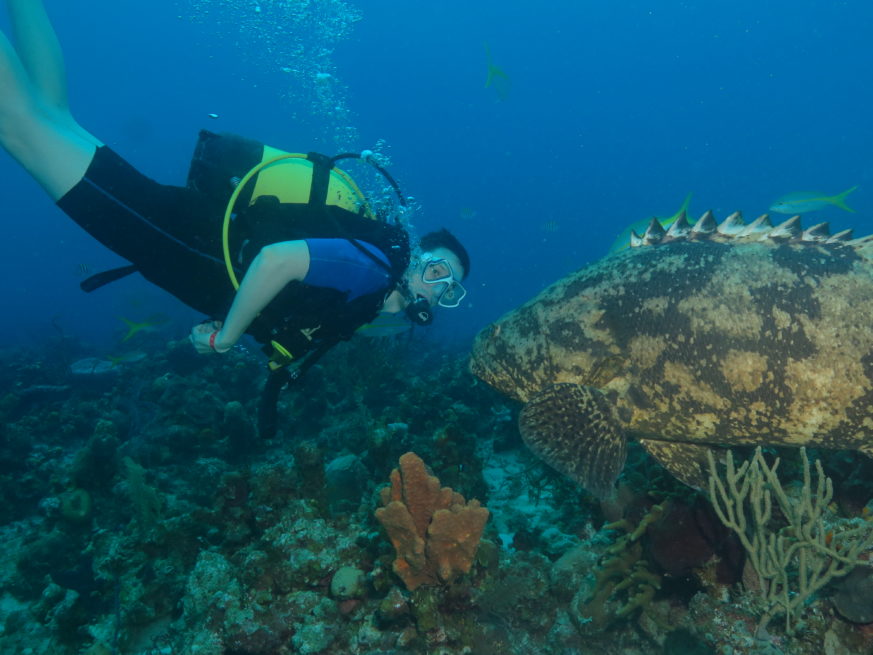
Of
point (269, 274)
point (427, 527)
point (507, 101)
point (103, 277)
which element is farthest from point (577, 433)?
point (507, 101)

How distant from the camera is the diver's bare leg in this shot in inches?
156

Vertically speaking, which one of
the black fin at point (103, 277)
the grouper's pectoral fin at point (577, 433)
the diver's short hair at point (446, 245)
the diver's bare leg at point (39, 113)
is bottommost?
the black fin at point (103, 277)

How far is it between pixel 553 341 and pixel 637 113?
15050 cm

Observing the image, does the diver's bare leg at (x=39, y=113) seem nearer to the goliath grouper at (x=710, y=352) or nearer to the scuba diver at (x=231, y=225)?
the scuba diver at (x=231, y=225)

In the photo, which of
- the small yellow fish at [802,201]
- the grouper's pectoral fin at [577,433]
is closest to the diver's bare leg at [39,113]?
the grouper's pectoral fin at [577,433]

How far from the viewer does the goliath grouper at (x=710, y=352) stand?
9.93 feet

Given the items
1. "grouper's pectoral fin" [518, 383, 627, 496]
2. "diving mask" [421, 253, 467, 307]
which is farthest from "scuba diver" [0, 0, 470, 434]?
"grouper's pectoral fin" [518, 383, 627, 496]

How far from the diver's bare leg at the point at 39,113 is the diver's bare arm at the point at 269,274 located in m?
2.02

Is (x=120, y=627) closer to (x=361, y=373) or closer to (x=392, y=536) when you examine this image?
(x=392, y=536)

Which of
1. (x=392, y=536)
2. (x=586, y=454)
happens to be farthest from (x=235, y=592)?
(x=586, y=454)

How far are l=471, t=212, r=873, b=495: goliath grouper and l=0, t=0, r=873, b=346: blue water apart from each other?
70.1 m

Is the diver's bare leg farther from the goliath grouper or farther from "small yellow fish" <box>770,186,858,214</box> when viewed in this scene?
"small yellow fish" <box>770,186,858,214</box>

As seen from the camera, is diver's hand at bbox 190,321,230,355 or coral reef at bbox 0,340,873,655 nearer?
coral reef at bbox 0,340,873,655

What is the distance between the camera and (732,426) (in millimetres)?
3266
